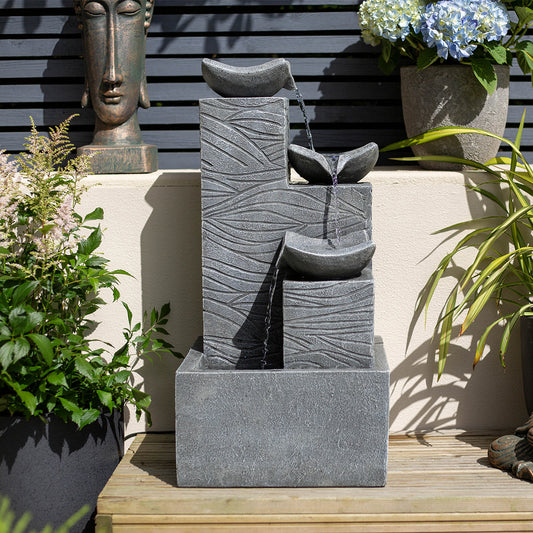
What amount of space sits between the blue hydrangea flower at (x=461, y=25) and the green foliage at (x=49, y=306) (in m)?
1.24

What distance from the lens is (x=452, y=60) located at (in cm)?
247

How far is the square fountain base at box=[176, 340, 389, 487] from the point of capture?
6.29 feet

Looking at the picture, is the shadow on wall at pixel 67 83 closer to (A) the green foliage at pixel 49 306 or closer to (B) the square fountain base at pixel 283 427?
(A) the green foliage at pixel 49 306

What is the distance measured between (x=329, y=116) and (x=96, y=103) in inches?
37.7

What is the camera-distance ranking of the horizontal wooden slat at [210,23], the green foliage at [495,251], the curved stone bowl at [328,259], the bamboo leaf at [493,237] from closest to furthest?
the curved stone bowl at [328,259], the bamboo leaf at [493,237], the green foliage at [495,251], the horizontal wooden slat at [210,23]

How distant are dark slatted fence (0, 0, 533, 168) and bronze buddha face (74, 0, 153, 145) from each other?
11.8 inches

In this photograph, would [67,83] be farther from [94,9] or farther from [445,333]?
[445,333]

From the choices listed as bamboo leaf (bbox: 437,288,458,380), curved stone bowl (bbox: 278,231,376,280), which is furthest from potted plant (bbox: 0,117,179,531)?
bamboo leaf (bbox: 437,288,458,380)

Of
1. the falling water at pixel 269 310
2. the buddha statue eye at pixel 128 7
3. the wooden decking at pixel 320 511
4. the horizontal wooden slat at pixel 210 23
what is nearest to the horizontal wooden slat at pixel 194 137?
the horizontal wooden slat at pixel 210 23

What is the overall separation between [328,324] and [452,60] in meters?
1.17

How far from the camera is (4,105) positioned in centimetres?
290

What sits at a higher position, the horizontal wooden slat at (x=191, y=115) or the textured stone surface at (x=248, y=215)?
the horizontal wooden slat at (x=191, y=115)

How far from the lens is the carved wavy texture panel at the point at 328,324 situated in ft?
6.23

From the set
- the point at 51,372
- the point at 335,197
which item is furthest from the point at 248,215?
the point at 51,372
